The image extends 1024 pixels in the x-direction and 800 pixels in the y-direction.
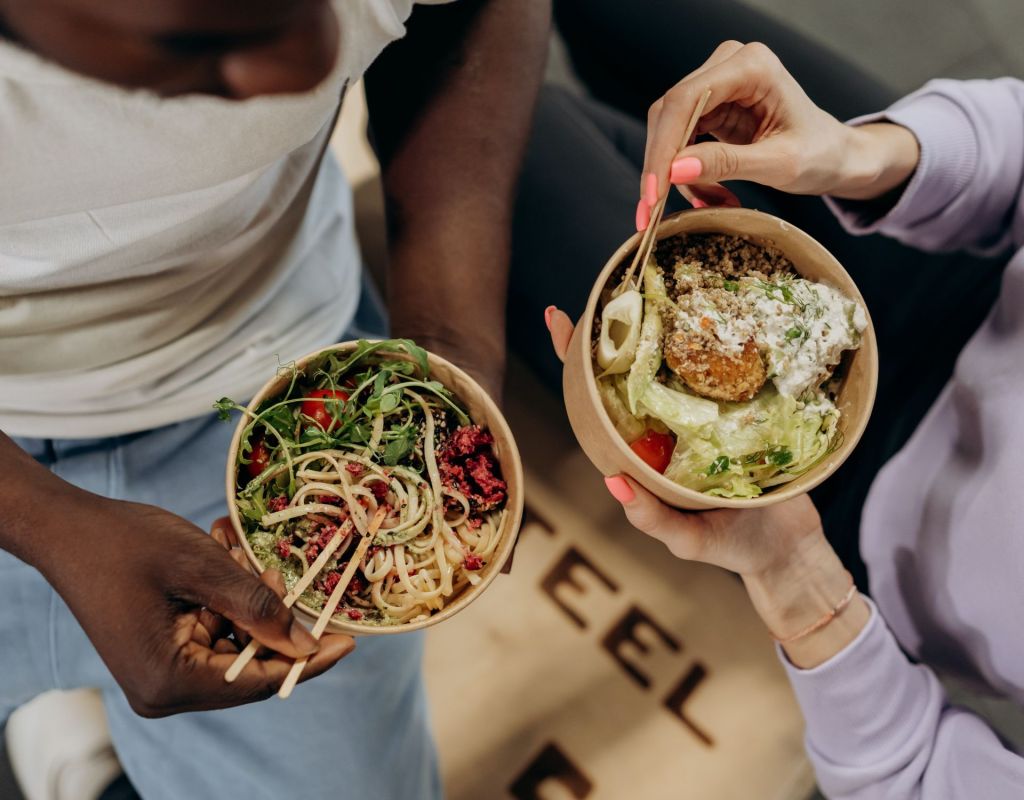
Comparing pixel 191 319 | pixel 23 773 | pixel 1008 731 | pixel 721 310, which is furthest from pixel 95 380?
pixel 1008 731

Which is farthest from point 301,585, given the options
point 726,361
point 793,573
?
point 793,573

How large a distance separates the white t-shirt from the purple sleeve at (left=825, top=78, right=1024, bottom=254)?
670 mm

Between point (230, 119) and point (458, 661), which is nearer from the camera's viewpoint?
point (230, 119)

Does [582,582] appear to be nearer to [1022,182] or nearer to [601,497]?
[601,497]

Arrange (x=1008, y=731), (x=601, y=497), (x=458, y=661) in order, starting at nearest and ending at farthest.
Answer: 1. (x=1008, y=731)
2. (x=458, y=661)
3. (x=601, y=497)

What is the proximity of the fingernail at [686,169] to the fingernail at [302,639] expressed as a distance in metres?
0.55

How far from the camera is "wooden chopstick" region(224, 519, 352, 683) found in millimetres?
738

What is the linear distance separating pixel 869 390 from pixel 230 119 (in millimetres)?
647

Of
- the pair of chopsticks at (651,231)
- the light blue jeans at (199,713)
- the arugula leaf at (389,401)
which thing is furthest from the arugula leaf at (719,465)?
the light blue jeans at (199,713)

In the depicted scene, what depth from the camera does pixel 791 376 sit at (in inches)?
30.2

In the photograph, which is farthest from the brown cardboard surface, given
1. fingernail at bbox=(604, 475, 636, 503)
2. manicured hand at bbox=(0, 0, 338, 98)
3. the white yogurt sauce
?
manicured hand at bbox=(0, 0, 338, 98)

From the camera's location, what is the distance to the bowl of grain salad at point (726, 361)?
0.76 metres

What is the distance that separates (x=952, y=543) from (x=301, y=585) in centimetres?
85

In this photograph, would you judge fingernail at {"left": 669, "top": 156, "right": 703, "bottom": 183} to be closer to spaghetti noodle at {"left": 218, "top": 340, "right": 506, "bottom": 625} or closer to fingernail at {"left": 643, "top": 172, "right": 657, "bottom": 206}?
fingernail at {"left": 643, "top": 172, "right": 657, "bottom": 206}
